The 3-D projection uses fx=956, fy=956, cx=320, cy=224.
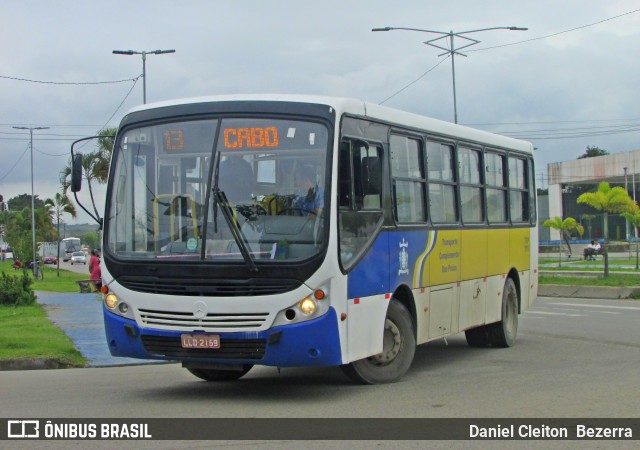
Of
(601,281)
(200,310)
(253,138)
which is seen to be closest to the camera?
(200,310)

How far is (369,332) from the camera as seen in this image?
994 centimetres

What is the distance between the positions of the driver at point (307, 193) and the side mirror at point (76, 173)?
2446mm

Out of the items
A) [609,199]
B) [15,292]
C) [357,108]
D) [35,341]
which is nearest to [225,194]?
[357,108]

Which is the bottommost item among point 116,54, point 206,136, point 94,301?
point 94,301

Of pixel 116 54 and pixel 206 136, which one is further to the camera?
pixel 116 54

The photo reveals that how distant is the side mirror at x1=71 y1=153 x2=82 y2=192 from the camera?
33.3 feet

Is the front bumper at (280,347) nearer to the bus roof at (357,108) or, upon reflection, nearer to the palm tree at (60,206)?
the bus roof at (357,108)

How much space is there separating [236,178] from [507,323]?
6862 millimetres

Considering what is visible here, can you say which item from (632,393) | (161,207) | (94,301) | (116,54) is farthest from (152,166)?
(116,54)

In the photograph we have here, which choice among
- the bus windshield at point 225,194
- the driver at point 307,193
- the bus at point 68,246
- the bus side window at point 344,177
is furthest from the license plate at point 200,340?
the bus at point 68,246

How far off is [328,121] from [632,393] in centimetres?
419

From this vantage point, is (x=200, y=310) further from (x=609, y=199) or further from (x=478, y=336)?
(x=609, y=199)

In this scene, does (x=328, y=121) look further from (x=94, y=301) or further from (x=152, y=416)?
(x=94, y=301)

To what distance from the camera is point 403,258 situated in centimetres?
1087
